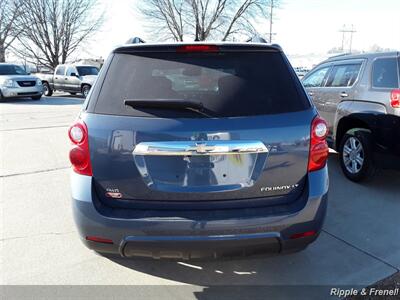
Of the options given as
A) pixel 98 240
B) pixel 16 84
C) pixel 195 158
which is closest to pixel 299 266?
pixel 195 158

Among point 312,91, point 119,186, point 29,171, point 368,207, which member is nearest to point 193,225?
point 119,186

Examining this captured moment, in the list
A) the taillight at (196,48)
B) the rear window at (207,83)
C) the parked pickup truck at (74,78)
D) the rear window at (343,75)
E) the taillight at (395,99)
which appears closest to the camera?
the rear window at (207,83)

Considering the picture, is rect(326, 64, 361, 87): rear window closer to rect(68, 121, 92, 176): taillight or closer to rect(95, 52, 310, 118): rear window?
rect(95, 52, 310, 118): rear window

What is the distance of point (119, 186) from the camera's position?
241 centimetres

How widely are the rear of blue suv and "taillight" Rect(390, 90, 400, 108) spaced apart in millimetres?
2533

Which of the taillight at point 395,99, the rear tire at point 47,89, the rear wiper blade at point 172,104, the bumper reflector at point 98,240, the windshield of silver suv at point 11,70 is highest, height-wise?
the rear wiper blade at point 172,104

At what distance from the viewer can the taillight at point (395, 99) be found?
177 inches

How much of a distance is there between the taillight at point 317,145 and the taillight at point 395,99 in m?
2.51

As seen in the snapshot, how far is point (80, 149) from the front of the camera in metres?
2.46

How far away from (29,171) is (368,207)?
16.1ft

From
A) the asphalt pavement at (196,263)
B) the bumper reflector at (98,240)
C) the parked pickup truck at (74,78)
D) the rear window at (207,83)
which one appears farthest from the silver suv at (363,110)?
the parked pickup truck at (74,78)

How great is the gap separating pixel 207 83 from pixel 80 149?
95 centimetres

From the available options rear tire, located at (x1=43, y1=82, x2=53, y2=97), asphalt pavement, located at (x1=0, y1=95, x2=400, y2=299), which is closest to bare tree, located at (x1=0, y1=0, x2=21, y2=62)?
rear tire, located at (x1=43, y1=82, x2=53, y2=97)

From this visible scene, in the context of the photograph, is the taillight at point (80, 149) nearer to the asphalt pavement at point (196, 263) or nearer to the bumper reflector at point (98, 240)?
the bumper reflector at point (98, 240)
